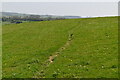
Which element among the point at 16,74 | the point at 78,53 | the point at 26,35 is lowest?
the point at 16,74

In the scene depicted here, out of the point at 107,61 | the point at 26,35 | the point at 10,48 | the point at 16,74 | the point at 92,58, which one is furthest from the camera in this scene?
the point at 26,35

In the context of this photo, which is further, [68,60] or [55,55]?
[55,55]

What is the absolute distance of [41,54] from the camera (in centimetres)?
3550

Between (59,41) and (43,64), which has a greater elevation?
(59,41)

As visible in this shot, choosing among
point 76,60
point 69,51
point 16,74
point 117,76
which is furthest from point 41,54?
point 117,76

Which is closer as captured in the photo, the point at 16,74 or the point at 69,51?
the point at 16,74

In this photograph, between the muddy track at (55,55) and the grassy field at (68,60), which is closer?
the grassy field at (68,60)

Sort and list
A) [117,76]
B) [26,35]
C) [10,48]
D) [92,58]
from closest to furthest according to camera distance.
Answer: [117,76] → [92,58] → [10,48] → [26,35]

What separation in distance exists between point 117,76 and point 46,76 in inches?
299

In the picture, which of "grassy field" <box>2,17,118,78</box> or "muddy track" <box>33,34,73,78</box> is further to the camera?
"muddy track" <box>33,34,73,78</box>

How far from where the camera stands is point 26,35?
185 feet

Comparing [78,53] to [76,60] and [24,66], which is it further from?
[24,66]

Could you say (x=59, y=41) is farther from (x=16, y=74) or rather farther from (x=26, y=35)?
(x=16, y=74)

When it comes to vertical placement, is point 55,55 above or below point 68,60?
above
